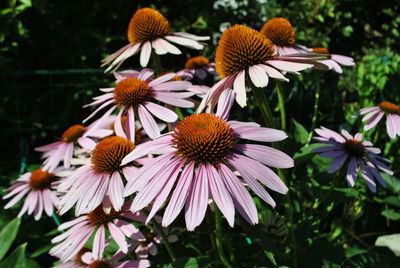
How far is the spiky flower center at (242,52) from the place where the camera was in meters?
0.89

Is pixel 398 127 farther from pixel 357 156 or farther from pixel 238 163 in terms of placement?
pixel 238 163

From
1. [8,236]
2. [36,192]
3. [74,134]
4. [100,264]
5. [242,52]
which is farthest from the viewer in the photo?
[36,192]

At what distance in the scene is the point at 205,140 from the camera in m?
0.73

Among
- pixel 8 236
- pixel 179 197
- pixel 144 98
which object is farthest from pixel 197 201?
pixel 8 236

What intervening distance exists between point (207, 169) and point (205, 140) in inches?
2.7

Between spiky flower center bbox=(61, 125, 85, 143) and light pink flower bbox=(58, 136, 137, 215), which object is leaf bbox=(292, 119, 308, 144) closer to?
light pink flower bbox=(58, 136, 137, 215)

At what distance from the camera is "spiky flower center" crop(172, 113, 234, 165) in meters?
0.74

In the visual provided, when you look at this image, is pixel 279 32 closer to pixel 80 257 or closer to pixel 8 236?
pixel 80 257

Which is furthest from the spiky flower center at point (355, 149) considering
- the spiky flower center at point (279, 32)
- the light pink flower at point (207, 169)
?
the light pink flower at point (207, 169)

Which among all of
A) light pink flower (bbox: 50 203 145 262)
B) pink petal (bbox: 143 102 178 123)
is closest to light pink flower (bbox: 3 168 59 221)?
light pink flower (bbox: 50 203 145 262)

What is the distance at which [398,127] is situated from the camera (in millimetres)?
1301

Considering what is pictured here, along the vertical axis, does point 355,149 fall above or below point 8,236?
above

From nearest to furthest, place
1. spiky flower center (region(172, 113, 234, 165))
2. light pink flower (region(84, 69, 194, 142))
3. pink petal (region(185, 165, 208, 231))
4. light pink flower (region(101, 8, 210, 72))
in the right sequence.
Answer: pink petal (region(185, 165, 208, 231)) → spiky flower center (region(172, 113, 234, 165)) → light pink flower (region(84, 69, 194, 142)) → light pink flower (region(101, 8, 210, 72))

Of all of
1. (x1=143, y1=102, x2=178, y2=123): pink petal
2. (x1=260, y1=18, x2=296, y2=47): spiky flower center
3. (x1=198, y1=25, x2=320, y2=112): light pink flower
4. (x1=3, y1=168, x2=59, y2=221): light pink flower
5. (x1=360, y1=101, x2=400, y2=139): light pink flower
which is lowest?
(x1=3, y1=168, x2=59, y2=221): light pink flower
